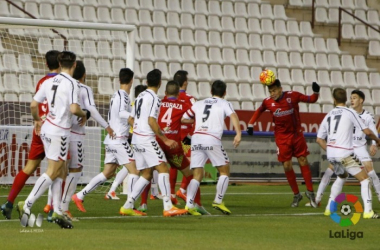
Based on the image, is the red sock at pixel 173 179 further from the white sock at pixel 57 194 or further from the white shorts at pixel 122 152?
the white sock at pixel 57 194

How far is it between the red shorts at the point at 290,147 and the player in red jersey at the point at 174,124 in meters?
2.38

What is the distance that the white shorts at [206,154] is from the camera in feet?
40.8

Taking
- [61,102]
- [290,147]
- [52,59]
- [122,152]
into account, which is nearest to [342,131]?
[290,147]

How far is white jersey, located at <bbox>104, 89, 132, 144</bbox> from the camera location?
12805 millimetres

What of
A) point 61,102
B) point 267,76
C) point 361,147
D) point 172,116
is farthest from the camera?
point 361,147

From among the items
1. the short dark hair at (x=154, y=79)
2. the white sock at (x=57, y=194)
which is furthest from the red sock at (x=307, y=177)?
the white sock at (x=57, y=194)

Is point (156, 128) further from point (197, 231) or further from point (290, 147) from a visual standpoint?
point (290, 147)

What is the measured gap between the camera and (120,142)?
13.1 meters

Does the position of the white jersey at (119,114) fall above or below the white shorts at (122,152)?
above

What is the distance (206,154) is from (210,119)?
0.50 metres

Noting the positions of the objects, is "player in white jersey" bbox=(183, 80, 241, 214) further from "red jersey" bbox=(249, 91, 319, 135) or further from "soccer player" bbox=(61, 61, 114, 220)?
"red jersey" bbox=(249, 91, 319, 135)

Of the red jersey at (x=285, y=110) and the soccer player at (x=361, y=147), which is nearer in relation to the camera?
the soccer player at (x=361, y=147)

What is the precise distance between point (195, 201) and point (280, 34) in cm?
1364

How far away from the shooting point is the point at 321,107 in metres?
24.7
